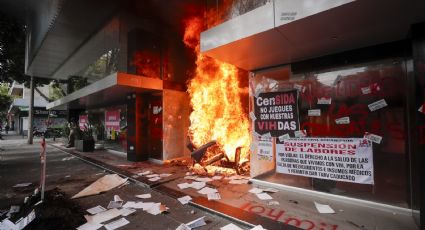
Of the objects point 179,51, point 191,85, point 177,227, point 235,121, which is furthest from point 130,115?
point 177,227

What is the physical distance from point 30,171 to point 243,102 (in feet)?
30.3

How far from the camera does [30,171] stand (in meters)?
8.69

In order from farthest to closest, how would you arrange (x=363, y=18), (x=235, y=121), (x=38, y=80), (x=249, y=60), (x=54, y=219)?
(x=38, y=80) → (x=235, y=121) → (x=249, y=60) → (x=54, y=219) → (x=363, y=18)

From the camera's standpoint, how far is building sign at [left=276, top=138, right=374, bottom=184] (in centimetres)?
465

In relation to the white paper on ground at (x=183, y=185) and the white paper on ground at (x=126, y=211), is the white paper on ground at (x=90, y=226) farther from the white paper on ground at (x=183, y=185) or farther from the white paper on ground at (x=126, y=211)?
the white paper on ground at (x=183, y=185)

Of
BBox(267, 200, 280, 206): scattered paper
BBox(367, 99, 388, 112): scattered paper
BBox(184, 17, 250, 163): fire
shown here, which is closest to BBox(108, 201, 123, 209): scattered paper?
BBox(267, 200, 280, 206): scattered paper

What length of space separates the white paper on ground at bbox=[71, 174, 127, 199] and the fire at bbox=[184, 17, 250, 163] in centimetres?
400

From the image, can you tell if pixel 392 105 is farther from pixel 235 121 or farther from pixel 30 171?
pixel 30 171

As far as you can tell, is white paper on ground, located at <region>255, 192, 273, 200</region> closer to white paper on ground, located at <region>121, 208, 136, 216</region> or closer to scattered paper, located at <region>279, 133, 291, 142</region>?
scattered paper, located at <region>279, 133, 291, 142</region>

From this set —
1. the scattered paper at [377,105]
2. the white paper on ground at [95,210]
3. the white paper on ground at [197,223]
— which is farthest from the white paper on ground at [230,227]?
the scattered paper at [377,105]

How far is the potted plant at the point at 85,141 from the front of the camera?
1380cm

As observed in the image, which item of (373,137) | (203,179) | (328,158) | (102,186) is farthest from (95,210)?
(373,137)

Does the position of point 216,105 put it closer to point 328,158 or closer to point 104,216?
point 328,158

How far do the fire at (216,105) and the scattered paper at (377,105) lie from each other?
4559mm
